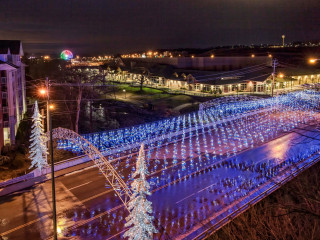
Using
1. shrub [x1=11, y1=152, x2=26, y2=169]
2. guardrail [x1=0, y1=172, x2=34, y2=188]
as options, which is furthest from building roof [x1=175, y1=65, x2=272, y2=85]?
guardrail [x1=0, y1=172, x2=34, y2=188]

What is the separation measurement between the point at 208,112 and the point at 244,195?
2382cm

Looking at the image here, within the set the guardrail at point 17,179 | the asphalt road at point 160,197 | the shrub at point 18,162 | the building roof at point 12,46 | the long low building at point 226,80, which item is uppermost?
the building roof at point 12,46

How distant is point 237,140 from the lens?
26.6 metres

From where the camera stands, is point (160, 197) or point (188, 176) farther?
point (188, 176)

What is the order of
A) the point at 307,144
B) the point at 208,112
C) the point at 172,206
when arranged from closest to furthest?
the point at 172,206, the point at 307,144, the point at 208,112

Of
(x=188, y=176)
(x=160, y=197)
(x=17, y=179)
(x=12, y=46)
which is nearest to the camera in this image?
(x=160, y=197)

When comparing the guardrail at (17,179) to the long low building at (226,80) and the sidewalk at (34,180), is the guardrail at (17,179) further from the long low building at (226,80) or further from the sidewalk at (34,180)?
the long low building at (226,80)

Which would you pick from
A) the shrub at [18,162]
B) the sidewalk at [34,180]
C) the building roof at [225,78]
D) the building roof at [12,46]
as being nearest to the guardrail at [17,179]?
the sidewalk at [34,180]

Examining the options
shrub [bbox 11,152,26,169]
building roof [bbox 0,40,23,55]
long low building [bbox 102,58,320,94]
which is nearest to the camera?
shrub [bbox 11,152,26,169]

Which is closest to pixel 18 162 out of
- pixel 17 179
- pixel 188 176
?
pixel 17 179

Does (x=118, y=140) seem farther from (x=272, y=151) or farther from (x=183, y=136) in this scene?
(x=272, y=151)

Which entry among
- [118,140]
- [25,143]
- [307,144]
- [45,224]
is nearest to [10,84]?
[25,143]

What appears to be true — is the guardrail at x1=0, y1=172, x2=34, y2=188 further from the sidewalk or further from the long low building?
the long low building

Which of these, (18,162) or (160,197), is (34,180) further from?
(160,197)
